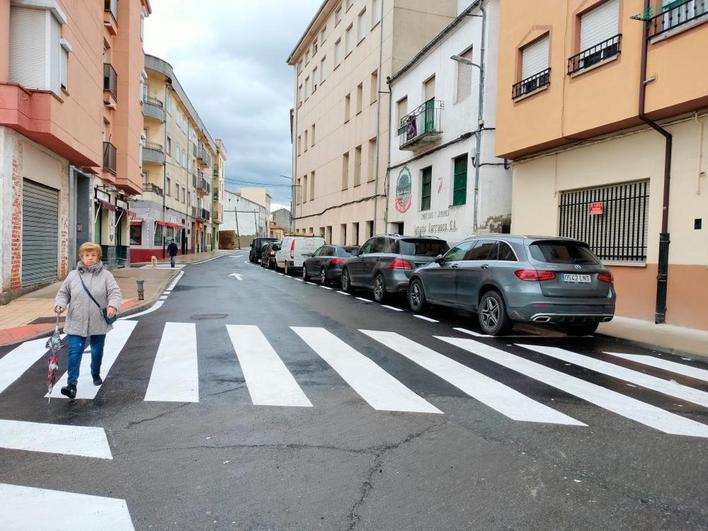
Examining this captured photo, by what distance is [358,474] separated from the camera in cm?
323

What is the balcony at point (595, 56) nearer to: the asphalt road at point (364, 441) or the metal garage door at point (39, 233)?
the asphalt road at point (364, 441)

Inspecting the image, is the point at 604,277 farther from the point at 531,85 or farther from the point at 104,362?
the point at 104,362

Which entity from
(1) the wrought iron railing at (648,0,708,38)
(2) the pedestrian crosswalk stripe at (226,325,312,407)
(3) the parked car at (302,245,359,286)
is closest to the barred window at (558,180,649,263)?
(1) the wrought iron railing at (648,0,708,38)

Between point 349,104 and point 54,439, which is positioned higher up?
point 349,104

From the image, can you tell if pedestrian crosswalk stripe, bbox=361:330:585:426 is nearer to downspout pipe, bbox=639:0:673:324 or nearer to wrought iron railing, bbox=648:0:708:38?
downspout pipe, bbox=639:0:673:324

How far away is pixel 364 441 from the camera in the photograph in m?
3.77

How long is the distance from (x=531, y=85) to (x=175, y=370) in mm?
10905

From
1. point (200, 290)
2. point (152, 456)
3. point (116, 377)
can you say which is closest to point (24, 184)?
point (200, 290)

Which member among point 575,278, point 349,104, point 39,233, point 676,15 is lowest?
point 575,278

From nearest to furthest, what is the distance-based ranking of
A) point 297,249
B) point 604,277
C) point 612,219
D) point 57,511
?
point 57,511 < point 604,277 < point 612,219 < point 297,249

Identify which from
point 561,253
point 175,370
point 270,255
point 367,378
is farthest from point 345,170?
point 367,378

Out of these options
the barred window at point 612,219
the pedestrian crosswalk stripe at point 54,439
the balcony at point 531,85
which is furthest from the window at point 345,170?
the pedestrian crosswalk stripe at point 54,439

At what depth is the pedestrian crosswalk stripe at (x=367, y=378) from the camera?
4641mm

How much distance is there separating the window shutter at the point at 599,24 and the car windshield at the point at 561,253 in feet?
17.3
